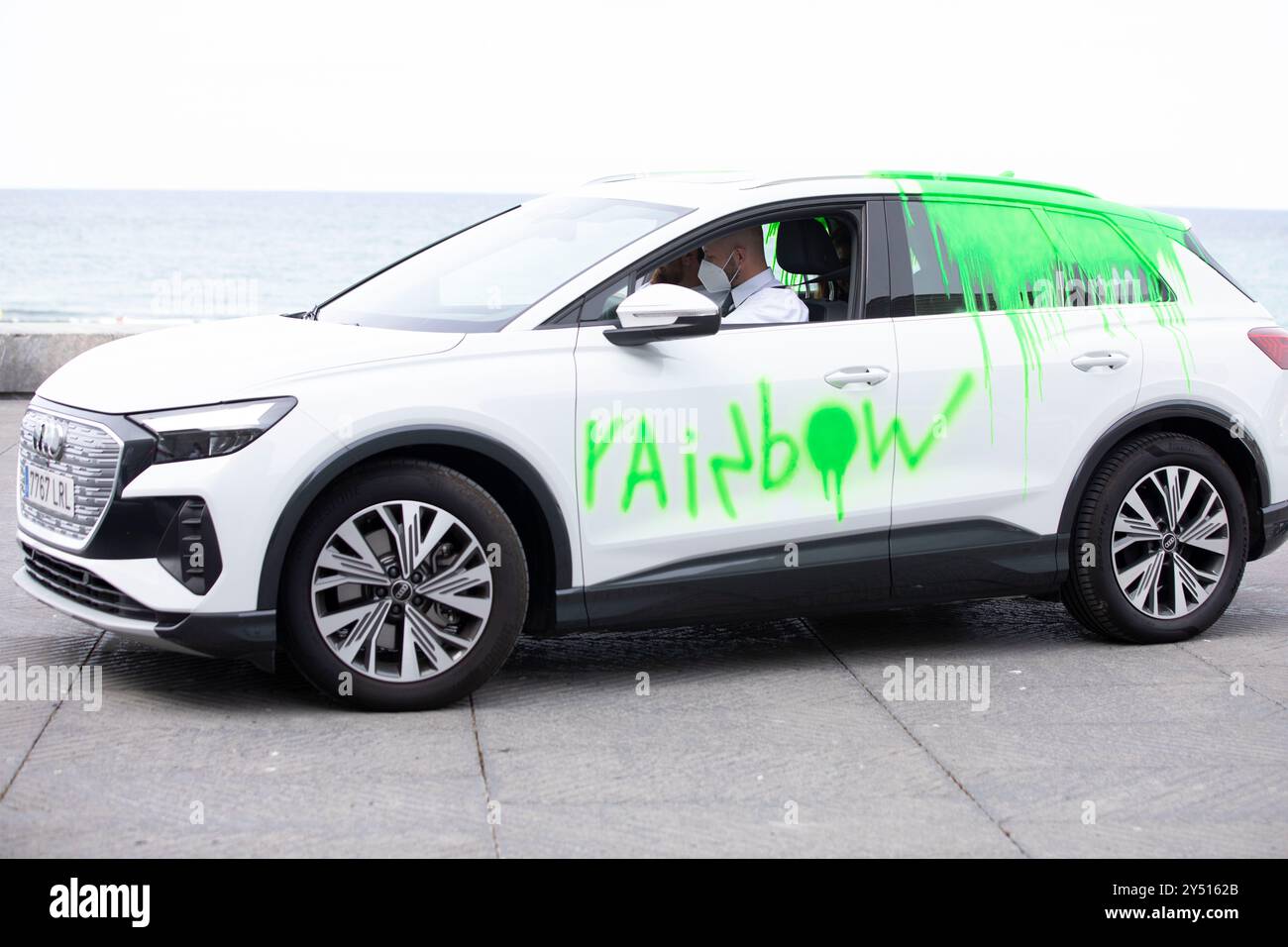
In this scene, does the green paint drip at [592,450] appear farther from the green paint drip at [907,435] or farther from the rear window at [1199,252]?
the rear window at [1199,252]

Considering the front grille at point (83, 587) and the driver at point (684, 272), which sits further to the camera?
the driver at point (684, 272)

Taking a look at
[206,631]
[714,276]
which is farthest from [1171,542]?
[206,631]

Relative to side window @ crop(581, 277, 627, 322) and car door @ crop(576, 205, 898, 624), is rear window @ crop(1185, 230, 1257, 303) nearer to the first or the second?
car door @ crop(576, 205, 898, 624)

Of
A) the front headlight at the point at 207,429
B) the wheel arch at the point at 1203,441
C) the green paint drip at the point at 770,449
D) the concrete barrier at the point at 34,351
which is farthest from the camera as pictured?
the concrete barrier at the point at 34,351

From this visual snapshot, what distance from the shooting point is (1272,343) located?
257 inches

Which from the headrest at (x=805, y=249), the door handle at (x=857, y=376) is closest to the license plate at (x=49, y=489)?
the door handle at (x=857, y=376)

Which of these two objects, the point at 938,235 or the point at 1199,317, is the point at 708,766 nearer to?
the point at 938,235

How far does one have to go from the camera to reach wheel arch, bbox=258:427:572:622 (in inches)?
194

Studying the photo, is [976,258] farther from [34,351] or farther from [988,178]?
[34,351]

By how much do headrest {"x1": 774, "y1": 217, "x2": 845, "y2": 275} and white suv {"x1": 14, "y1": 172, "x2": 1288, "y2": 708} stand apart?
13 mm

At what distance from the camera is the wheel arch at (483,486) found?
4.93 meters
